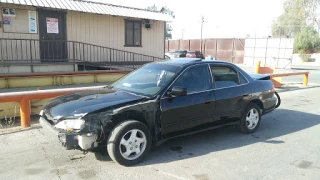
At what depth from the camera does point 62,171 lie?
3838 millimetres

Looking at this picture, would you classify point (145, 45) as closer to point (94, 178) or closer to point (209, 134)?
point (209, 134)

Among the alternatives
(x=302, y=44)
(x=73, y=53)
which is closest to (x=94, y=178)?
(x=73, y=53)

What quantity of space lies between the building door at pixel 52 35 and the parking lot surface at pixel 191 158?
6833 mm

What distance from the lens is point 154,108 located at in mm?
4250

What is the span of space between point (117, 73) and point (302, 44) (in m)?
37.8

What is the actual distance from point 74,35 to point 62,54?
3.40ft

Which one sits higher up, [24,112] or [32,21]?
[32,21]

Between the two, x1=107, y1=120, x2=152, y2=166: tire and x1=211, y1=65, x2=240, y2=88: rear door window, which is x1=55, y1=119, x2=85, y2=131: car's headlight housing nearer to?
x1=107, y1=120, x2=152, y2=166: tire

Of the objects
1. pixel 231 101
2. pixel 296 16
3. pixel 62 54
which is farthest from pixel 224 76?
pixel 296 16

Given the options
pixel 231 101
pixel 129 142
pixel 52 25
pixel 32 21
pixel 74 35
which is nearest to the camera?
pixel 129 142

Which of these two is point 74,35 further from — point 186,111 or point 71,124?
point 71,124

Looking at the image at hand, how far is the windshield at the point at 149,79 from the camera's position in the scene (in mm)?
4523

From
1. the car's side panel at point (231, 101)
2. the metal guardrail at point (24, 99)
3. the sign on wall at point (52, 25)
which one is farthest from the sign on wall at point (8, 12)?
the car's side panel at point (231, 101)

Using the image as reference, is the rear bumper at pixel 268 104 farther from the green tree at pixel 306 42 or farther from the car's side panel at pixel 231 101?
the green tree at pixel 306 42
